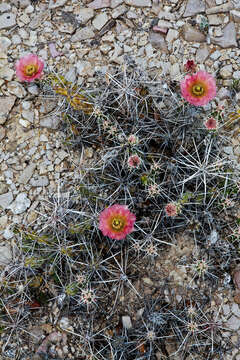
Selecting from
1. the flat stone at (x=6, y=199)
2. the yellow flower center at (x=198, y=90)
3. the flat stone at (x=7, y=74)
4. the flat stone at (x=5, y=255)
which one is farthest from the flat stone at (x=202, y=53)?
the flat stone at (x=5, y=255)

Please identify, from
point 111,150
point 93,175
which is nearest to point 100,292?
point 93,175

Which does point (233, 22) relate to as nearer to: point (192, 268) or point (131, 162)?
point (131, 162)

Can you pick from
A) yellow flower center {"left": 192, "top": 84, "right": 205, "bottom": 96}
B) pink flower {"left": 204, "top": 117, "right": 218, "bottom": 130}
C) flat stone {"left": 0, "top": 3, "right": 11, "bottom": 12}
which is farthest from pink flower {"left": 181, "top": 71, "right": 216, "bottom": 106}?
flat stone {"left": 0, "top": 3, "right": 11, "bottom": 12}

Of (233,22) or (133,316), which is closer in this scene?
(133,316)

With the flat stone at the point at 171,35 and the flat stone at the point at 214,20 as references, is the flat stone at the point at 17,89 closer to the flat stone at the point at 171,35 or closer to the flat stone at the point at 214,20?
the flat stone at the point at 171,35

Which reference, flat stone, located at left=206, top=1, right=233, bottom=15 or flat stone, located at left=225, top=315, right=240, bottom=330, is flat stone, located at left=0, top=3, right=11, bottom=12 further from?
flat stone, located at left=225, top=315, right=240, bottom=330

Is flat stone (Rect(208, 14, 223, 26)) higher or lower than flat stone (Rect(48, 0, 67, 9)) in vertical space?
lower

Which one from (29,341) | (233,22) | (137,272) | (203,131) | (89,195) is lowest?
(29,341)
